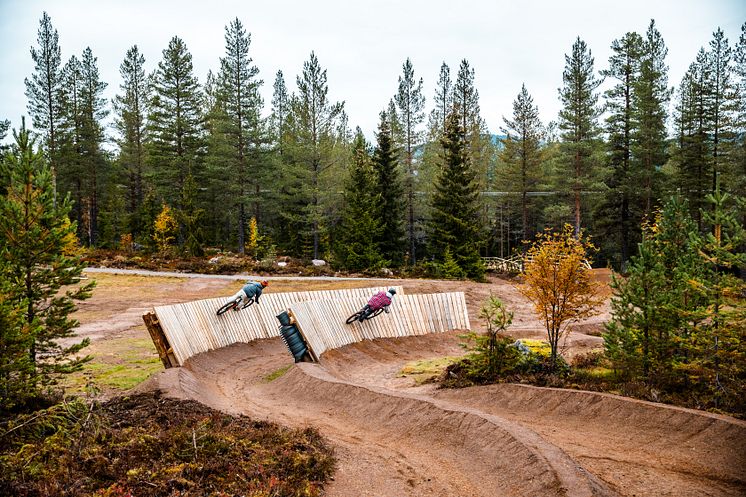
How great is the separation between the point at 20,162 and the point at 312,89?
102 feet

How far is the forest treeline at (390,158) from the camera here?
125 feet

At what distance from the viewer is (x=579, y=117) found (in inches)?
1535

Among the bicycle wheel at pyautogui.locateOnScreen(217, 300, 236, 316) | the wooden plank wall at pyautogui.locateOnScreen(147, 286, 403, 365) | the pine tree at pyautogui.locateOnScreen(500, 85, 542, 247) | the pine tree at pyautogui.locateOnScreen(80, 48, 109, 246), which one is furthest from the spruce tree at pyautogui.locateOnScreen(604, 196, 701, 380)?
the pine tree at pyautogui.locateOnScreen(80, 48, 109, 246)

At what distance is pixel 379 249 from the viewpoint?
3872 cm

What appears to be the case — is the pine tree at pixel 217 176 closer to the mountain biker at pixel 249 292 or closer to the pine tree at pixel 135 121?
the pine tree at pixel 135 121

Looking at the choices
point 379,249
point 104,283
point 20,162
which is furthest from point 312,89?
point 20,162

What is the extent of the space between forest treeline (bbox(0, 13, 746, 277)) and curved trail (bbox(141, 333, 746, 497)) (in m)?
Result: 24.6

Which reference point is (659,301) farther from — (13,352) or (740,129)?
(740,129)

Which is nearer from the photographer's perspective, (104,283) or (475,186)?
(104,283)

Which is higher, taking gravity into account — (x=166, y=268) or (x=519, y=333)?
(x=166, y=268)

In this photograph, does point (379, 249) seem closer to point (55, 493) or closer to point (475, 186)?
point (475, 186)

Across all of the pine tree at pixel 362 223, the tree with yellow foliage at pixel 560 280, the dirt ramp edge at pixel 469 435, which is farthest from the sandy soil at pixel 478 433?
the pine tree at pixel 362 223

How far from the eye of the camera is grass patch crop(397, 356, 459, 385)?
14.0 m

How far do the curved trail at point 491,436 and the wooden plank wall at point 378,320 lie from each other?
2211mm
